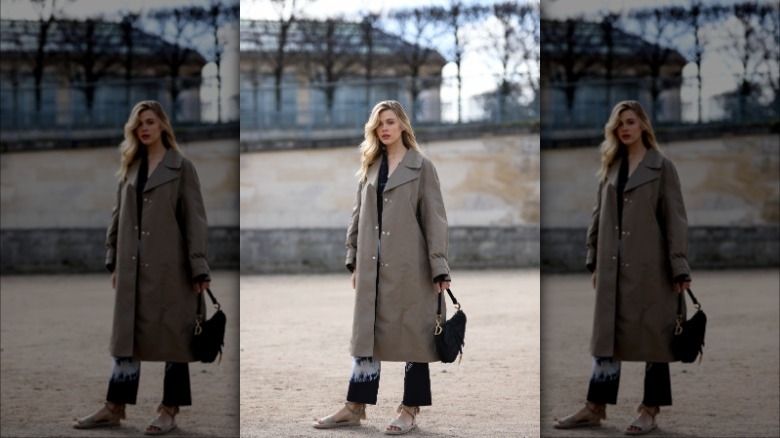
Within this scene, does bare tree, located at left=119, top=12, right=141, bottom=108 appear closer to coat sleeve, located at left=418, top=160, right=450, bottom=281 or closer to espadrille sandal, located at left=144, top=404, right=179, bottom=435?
espadrille sandal, located at left=144, top=404, right=179, bottom=435

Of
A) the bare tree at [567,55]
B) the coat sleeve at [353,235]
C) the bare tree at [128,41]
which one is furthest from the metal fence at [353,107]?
the bare tree at [567,55]

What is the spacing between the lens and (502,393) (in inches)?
274

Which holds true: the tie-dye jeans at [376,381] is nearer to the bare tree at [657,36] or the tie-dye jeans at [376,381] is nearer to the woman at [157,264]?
the woman at [157,264]

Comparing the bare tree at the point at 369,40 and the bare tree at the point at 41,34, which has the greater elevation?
the bare tree at the point at 369,40

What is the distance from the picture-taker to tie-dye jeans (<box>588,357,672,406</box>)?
4172mm

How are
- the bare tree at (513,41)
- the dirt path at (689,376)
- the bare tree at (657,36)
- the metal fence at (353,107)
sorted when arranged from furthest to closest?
the bare tree at (513,41) < the metal fence at (353,107) < the bare tree at (657,36) < the dirt path at (689,376)

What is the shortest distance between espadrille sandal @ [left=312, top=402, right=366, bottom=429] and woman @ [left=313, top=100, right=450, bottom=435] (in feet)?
0.30

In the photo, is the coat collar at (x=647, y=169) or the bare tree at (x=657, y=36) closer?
the coat collar at (x=647, y=169)

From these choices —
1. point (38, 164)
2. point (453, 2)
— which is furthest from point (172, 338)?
point (453, 2)

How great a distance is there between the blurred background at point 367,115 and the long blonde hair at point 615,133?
49.7 ft

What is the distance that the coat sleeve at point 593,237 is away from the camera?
4.14 metres

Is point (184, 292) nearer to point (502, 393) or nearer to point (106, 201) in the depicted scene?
point (106, 201)

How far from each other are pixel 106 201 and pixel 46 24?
0.97m

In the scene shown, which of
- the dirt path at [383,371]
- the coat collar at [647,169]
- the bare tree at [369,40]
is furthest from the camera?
the bare tree at [369,40]
